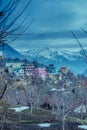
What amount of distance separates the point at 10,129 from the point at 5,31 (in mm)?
22786

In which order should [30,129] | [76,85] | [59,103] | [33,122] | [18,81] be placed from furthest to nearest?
[76,85], [18,81], [59,103], [33,122], [30,129]

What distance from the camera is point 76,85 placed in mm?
91812

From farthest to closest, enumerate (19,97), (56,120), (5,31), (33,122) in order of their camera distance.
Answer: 1. (19,97)
2. (56,120)
3. (33,122)
4. (5,31)

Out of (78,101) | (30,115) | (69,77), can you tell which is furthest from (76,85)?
(30,115)

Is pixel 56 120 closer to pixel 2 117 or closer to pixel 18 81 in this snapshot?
pixel 2 117

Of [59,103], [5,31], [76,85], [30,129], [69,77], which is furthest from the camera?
[69,77]

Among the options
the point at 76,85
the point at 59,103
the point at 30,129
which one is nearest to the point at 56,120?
the point at 30,129

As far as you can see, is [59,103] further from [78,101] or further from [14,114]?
[14,114]

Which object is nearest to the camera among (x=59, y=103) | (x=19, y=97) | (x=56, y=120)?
(x=56, y=120)

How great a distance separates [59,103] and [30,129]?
25247 mm

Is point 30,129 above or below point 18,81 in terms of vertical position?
below

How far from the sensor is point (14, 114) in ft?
113

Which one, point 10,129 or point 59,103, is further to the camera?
point 59,103

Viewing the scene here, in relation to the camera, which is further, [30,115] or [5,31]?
[30,115]
